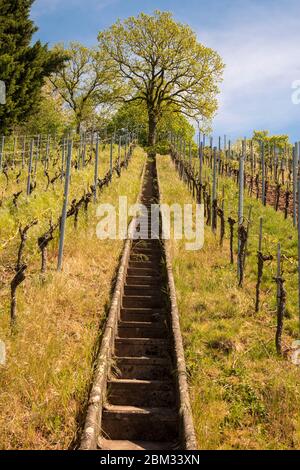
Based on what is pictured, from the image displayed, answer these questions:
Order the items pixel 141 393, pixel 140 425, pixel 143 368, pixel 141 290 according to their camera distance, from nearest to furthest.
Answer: pixel 140 425 → pixel 141 393 → pixel 143 368 → pixel 141 290

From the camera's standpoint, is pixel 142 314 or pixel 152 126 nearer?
pixel 142 314

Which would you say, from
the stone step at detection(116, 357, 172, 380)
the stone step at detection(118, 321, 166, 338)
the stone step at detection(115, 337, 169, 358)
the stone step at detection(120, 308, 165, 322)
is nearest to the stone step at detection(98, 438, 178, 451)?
the stone step at detection(116, 357, 172, 380)

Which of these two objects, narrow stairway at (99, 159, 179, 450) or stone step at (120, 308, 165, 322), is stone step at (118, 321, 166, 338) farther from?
stone step at (120, 308, 165, 322)

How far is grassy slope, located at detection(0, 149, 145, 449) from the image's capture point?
5.39 m

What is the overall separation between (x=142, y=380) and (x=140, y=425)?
3.29 ft

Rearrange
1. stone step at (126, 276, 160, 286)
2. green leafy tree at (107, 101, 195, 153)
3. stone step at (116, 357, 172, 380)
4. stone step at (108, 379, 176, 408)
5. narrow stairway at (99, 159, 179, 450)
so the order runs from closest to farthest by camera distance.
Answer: narrow stairway at (99, 159, 179, 450), stone step at (108, 379, 176, 408), stone step at (116, 357, 172, 380), stone step at (126, 276, 160, 286), green leafy tree at (107, 101, 195, 153)

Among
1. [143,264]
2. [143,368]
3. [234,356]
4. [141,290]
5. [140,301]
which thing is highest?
[143,264]

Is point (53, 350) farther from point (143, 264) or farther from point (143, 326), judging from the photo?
point (143, 264)

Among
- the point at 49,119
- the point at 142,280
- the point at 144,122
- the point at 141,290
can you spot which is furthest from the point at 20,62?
the point at 141,290

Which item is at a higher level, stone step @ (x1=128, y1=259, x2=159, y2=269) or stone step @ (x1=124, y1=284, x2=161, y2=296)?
stone step @ (x1=128, y1=259, x2=159, y2=269)

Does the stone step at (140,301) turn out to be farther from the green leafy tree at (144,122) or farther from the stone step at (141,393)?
the green leafy tree at (144,122)

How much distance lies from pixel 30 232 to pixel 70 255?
1.08 metres

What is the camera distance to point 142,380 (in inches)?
270

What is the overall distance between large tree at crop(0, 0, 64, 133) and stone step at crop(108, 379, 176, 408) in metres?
21.6
